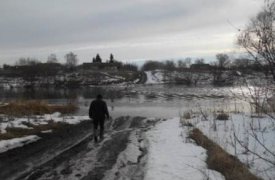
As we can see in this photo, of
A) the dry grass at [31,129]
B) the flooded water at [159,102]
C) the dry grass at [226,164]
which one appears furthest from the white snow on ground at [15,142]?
Answer: the flooded water at [159,102]

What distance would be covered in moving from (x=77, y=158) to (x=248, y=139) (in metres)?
5.55

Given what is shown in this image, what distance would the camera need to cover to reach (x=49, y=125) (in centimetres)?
2100

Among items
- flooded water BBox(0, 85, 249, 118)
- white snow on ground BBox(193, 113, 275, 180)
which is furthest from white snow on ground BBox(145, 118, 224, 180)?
flooded water BBox(0, 85, 249, 118)

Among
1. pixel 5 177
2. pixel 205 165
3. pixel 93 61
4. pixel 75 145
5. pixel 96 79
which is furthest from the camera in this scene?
pixel 93 61

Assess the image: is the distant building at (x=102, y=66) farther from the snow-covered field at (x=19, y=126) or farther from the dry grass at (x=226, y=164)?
the dry grass at (x=226, y=164)

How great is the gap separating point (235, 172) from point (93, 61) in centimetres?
16719

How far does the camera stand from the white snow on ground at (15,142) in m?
15.1

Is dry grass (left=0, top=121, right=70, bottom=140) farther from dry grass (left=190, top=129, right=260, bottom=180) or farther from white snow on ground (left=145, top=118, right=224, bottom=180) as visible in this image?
dry grass (left=190, top=129, right=260, bottom=180)

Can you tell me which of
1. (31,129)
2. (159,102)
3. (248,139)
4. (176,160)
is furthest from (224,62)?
(176,160)

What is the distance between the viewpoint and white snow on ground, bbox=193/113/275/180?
11852mm

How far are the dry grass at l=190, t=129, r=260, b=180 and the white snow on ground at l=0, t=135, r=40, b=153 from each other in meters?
6.75

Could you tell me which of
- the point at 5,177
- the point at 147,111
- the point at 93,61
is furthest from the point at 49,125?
the point at 93,61

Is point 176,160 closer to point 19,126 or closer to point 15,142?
point 15,142

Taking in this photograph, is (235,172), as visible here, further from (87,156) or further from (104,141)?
(104,141)
